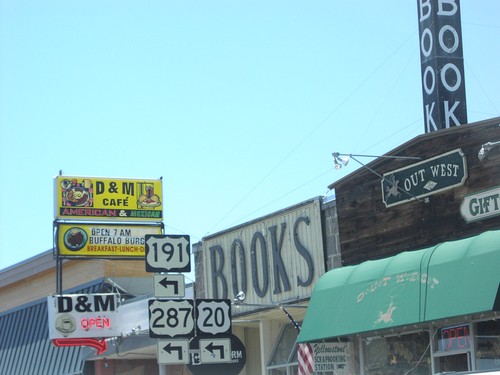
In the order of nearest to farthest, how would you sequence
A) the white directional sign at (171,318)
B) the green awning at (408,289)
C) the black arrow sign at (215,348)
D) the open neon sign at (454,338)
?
1. the green awning at (408,289)
2. the white directional sign at (171,318)
3. the black arrow sign at (215,348)
4. the open neon sign at (454,338)

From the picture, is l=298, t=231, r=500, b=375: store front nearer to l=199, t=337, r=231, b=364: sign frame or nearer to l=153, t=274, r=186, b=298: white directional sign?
l=199, t=337, r=231, b=364: sign frame

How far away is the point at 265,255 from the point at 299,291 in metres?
1.47

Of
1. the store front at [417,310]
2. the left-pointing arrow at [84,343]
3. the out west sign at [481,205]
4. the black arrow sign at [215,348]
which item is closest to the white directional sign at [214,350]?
the black arrow sign at [215,348]

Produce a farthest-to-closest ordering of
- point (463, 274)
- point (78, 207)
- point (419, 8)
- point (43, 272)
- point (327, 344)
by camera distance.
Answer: point (43, 272), point (78, 207), point (419, 8), point (327, 344), point (463, 274)

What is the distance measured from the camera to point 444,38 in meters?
21.8

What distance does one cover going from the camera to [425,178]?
1938 centimetres

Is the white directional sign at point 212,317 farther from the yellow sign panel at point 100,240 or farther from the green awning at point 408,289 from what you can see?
the yellow sign panel at point 100,240

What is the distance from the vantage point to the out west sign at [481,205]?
58.3 ft

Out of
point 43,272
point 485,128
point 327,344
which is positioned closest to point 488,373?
point 485,128

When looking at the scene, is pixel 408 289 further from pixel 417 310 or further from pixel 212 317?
pixel 212 317

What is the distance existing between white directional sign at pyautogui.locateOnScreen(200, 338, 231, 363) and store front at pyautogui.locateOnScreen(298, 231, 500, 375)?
246 centimetres

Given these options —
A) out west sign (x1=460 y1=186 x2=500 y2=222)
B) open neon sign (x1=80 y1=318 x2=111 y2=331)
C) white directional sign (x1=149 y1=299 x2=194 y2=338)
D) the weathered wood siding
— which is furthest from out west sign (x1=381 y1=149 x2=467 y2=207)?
open neon sign (x1=80 y1=318 x2=111 y2=331)

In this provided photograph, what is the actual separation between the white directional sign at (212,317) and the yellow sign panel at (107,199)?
39.5 feet

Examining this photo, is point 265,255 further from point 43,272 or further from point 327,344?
point 43,272
